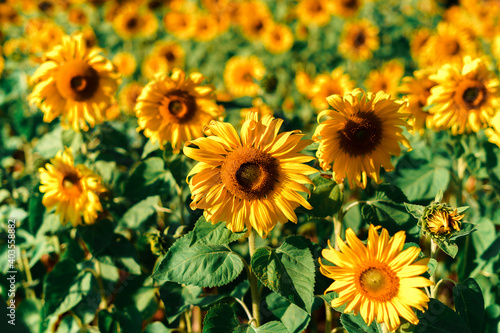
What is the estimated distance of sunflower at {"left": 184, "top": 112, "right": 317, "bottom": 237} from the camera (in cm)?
129

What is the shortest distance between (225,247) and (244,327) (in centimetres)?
30

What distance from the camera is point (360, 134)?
141cm

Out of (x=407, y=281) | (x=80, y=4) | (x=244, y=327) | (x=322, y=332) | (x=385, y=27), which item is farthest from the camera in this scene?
(x=80, y=4)

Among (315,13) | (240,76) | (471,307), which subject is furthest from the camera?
(315,13)

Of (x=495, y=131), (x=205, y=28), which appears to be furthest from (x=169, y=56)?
(x=495, y=131)

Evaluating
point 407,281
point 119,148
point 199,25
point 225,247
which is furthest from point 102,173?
point 199,25

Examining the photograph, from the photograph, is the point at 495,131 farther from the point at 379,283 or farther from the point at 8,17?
the point at 8,17

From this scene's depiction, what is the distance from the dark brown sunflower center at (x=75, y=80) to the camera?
1.97 m

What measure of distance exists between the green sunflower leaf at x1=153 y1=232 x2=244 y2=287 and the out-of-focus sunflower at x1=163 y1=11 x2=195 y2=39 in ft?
13.8

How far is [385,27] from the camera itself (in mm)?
4723

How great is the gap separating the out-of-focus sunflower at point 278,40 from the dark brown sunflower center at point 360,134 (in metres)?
3.42

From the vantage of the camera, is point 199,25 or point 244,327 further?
point 199,25

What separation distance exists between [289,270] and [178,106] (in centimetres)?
92

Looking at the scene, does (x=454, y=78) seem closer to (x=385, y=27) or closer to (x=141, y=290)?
(x=141, y=290)
